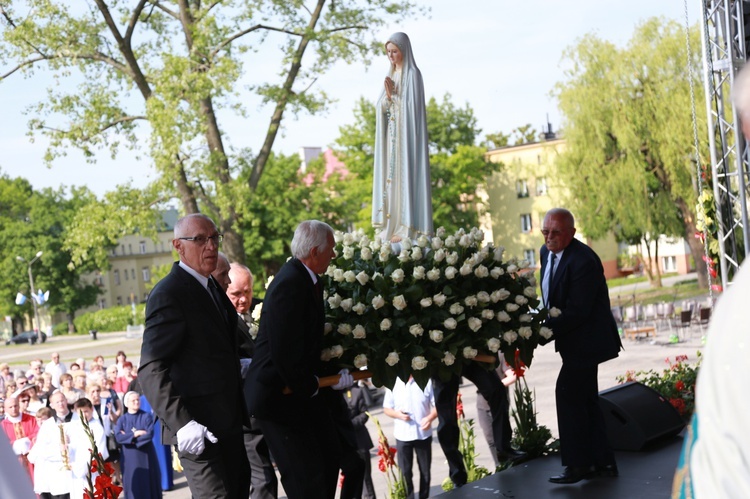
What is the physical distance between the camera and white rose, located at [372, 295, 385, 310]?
5.46m

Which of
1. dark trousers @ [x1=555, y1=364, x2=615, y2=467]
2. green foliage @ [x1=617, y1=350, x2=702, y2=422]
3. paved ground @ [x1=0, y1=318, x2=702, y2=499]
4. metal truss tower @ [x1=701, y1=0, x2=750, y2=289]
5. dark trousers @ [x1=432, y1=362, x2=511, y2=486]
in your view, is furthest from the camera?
paved ground @ [x1=0, y1=318, x2=702, y2=499]

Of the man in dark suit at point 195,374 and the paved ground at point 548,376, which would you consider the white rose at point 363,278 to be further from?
the paved ground at point 548,376

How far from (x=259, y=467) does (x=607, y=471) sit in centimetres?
240

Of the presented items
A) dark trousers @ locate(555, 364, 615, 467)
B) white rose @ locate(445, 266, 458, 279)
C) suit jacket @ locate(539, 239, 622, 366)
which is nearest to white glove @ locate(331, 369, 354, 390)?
white rose @ locate(445, 266, 458, 279)

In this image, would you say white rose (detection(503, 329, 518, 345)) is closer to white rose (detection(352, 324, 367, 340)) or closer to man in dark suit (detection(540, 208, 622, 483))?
man in dark suit (detection(540, 208, 622, 483))

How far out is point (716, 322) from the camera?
1.77 m

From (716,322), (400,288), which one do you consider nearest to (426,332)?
(400,288)

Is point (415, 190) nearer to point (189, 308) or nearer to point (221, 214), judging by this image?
point (189, 308)

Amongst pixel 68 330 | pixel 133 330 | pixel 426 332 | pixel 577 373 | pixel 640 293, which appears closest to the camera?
pixel 426 332

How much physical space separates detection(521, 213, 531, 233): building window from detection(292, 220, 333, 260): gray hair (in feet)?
183

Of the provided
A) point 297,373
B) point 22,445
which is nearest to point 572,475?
point 297,373

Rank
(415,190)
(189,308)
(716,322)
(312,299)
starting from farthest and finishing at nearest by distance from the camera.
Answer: (415,190) → (312,299) → (189,308) → (716,322)

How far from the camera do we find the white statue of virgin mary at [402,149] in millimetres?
7020

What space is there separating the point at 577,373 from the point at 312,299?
2095 mm
